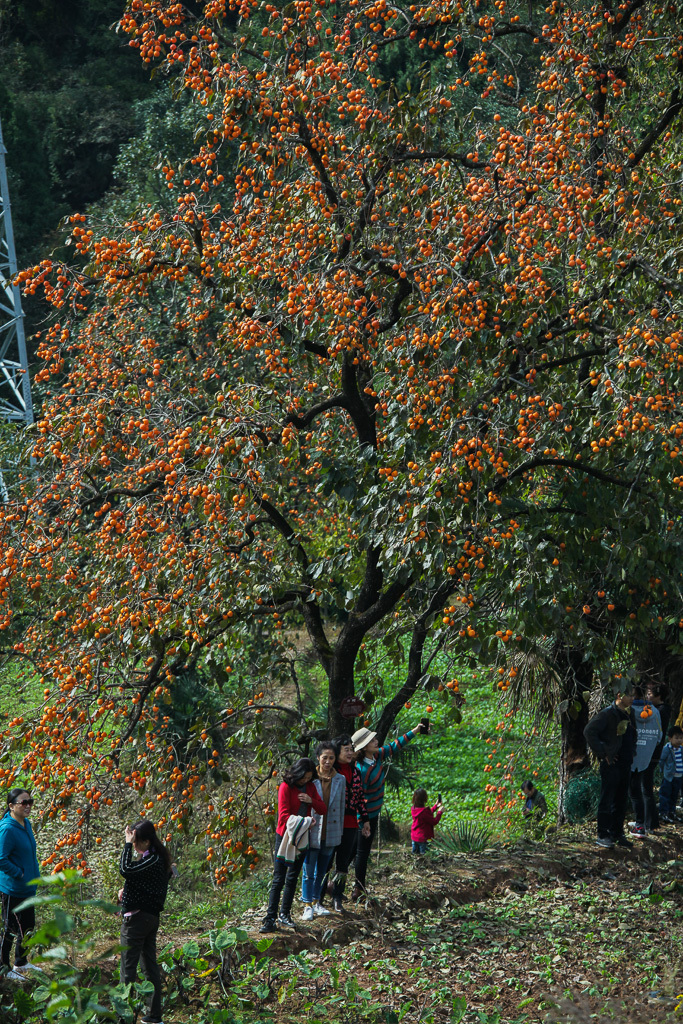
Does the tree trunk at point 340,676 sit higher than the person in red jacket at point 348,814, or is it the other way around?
the tree trunk at point 340,676

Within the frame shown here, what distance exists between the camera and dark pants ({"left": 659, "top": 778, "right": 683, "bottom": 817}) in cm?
930

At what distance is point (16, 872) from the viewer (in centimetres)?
537

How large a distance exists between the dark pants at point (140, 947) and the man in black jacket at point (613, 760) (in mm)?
3942

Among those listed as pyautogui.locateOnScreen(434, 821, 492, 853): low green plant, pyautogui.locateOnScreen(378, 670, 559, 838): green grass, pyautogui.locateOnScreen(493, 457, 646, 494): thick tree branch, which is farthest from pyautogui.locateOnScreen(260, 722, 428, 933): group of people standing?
pyautogui.locateOnScreen(378, 670, 559, 838): green grass

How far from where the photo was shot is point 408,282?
6.69 meters

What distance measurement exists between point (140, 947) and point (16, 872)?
3.22ft

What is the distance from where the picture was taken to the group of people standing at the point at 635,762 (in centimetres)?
773

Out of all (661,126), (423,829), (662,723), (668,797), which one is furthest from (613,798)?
(661,126)

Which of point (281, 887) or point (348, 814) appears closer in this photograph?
point (281, 887)

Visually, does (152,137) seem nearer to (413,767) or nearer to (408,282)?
(413,767)

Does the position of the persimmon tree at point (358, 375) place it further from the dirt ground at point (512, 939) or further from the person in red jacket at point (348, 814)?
the dirt ground at point (512, 939)

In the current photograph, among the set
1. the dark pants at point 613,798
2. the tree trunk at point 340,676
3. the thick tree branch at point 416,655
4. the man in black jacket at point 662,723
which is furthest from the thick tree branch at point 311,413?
the man in black jacket at point 662,723

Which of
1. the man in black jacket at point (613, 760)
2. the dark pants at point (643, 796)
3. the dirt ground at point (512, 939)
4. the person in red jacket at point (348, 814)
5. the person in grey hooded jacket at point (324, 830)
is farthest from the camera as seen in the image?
the dark pants at point (643, 796)

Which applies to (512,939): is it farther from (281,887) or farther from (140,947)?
(140,947)
